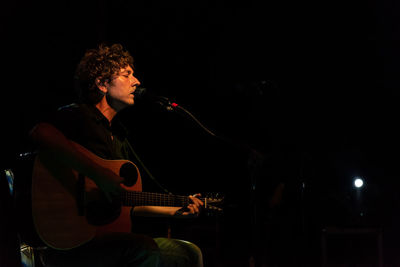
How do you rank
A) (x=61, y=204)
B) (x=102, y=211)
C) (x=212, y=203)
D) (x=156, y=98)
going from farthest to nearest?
(x=212, y=203)
(x=156, y=98)
(x=102, y=211)
(x=61, y=204)

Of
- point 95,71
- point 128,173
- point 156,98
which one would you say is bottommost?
point 128,173

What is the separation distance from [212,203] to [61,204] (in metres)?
1.26

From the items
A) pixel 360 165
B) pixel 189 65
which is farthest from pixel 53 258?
pixel 360 165

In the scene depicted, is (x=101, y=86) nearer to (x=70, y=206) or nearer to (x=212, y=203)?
(x=70, y=206)

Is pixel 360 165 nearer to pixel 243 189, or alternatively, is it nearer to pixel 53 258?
pixel 243 189

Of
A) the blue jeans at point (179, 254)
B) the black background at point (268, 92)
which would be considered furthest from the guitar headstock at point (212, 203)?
the black background at point (268, 92)

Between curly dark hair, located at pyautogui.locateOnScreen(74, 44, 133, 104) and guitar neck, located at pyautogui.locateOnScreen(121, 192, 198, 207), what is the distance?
78 cm

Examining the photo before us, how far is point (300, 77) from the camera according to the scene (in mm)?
5262

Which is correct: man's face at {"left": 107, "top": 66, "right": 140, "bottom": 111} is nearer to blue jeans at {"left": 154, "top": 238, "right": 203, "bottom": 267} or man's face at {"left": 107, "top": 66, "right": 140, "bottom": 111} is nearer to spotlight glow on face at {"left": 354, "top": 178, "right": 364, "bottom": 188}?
blue jeans at {"left": 154, "top": 238, "right": 203, "bottom": 267}

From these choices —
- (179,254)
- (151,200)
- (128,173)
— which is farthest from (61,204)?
(179,254)

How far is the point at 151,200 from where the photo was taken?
7.57 ft

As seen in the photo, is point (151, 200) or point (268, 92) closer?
point (151, 200)

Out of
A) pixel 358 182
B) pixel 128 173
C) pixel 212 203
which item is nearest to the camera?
pixel 128 173

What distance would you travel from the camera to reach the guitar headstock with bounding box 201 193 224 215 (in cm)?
268
